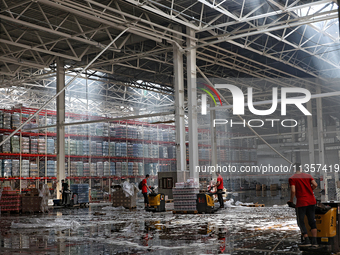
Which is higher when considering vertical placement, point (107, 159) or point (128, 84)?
point (128, 84)

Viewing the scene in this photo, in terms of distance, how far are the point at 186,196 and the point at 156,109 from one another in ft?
31.4

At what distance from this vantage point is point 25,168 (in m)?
21.0

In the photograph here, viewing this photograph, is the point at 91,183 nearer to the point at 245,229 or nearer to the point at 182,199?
the point at 182,199

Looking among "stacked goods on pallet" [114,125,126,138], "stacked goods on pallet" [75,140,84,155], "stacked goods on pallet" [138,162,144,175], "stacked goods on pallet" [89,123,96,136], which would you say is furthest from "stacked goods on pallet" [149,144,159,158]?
"stacked goods on pallet" [75,140,84,155]

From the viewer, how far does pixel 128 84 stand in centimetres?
2259

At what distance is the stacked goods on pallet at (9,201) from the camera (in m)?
15.4

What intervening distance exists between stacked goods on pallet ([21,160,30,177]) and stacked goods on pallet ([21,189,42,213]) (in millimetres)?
5601

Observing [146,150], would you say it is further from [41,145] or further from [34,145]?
[34,145]

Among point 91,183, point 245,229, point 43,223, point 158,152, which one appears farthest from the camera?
point 158,152

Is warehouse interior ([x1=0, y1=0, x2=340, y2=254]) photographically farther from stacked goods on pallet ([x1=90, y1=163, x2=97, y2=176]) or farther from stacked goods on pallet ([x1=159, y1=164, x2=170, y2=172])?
stacked goods on pallet ([x1=159, y1=164, x2=170, y2=172])

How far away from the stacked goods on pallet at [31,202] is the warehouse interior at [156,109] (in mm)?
73

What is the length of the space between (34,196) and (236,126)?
43.0 ft

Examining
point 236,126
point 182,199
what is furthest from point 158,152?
point 182,199

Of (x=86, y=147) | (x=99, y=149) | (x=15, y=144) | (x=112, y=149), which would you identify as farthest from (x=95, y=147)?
(x=15, y=144)
